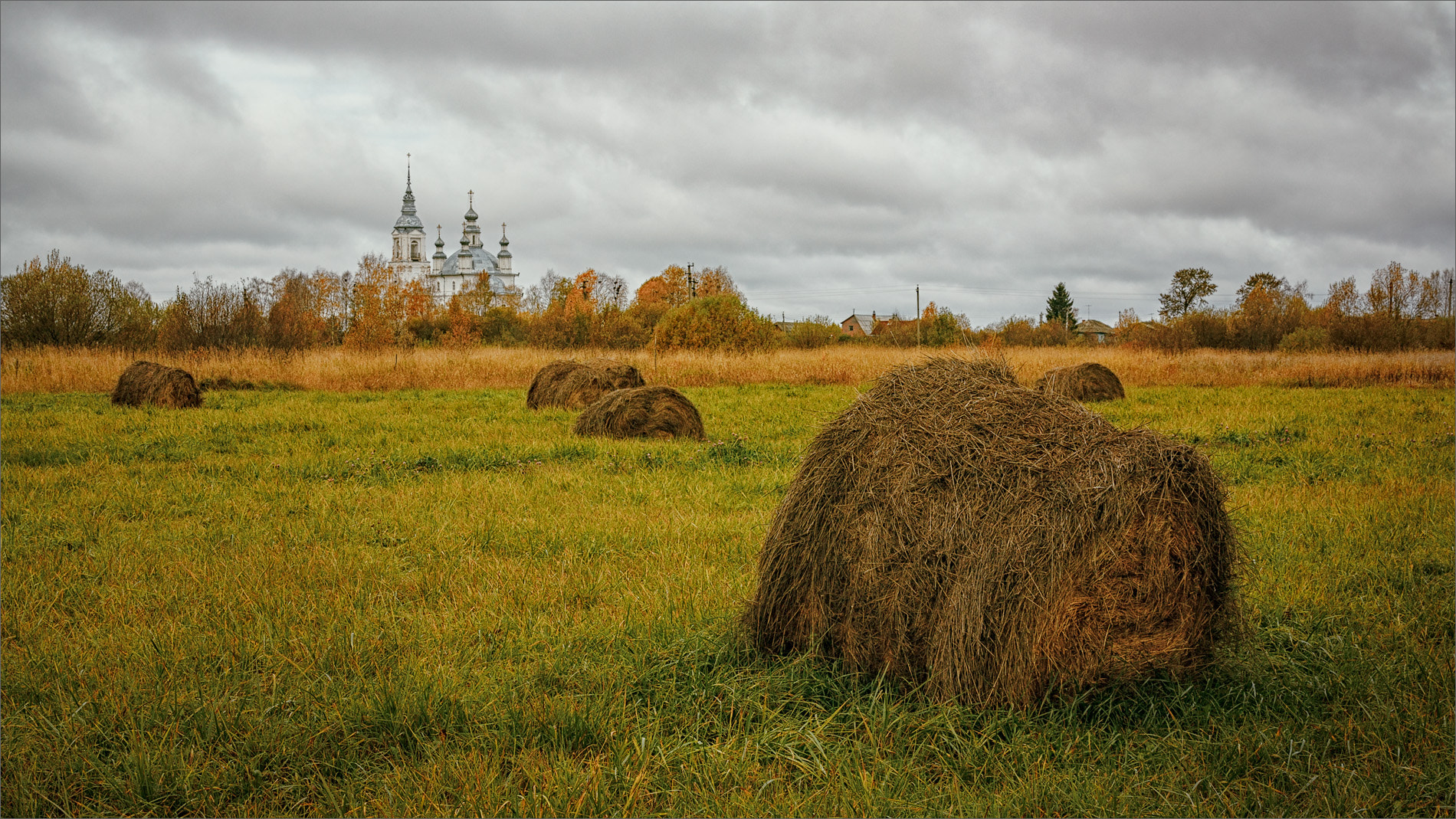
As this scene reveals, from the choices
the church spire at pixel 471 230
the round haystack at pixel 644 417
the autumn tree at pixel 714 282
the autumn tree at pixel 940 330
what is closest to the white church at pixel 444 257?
the church spire at pixel 471 230

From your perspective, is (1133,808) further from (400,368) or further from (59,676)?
(400,368)

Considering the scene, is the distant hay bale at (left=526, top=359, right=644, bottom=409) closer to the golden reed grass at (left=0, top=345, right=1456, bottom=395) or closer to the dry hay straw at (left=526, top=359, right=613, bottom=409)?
the dry hay straw at (left=526, top=359, right=613, bottom=409)

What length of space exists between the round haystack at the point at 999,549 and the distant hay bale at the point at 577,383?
13.0 metres

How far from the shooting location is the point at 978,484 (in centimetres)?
417

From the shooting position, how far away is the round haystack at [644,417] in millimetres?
Result: 13148

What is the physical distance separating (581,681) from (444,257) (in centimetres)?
17786

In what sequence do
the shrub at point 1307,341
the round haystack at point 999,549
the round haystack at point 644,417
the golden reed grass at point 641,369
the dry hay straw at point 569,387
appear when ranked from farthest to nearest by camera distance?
the shrub at point 1307,341
the golden reed grass at point 641,369
the dry hay straw at point 569,387
the round haystack at point 644,417
the round haystack at point 999,549

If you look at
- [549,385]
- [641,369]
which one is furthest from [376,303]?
[549,385]

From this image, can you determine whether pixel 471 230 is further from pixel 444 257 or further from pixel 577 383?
pixel 577 383

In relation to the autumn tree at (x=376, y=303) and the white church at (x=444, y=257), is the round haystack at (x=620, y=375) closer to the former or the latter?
the autumn tree at (x=376, y=303)

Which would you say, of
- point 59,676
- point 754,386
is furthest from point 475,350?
point 59,676

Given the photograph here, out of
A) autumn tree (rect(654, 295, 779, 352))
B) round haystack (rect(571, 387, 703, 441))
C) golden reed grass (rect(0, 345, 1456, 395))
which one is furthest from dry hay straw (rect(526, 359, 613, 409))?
autumn tree (rect(654, 295, 779, 352))

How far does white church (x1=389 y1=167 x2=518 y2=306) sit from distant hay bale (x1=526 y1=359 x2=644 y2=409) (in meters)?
143

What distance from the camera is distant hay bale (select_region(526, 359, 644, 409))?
17.5m
